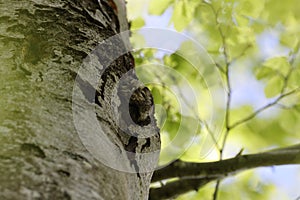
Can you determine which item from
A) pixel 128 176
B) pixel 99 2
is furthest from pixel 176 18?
pixel 128 176

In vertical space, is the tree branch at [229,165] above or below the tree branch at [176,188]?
above

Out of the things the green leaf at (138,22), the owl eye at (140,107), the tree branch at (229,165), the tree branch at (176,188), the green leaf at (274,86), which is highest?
the green leaf at (138,22)

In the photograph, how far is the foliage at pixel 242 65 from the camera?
5.81 ft

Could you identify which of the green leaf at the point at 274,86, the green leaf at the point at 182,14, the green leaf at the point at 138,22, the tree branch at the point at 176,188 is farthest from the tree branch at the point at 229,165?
the green leaf at the point at 138,22

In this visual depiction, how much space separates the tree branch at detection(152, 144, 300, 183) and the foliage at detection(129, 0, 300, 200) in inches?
3.5

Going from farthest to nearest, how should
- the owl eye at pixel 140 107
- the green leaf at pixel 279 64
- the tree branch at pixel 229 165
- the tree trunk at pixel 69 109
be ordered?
the green leaf at pixel 279 64 → the tree branch at pixel 229 165 → the owl eye at pixel 140 107 → the tree trunk at pixel 69 109

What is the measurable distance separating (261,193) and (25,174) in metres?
1.88

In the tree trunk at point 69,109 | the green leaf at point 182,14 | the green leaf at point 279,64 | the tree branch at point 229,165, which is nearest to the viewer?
the tree trunk at point 69,109

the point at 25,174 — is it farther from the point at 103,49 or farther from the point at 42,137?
the point at 103,49

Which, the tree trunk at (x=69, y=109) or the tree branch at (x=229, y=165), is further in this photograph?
the tree branch at (x=229, y=165)

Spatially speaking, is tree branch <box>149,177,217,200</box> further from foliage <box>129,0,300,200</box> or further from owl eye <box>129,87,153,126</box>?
owl eye <box>129,87,153,126</box>

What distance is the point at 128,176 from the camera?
0.71 metres

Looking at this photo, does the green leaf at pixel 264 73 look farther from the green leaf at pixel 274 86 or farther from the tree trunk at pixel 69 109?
the tree trunk at pixel 69 109

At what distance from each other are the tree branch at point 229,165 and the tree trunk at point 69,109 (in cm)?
69
